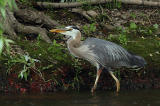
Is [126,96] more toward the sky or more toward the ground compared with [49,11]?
more toward the ground

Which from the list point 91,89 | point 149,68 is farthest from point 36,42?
point 149,68

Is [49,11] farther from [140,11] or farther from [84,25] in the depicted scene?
[140,11]

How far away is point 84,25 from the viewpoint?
36.9 feet

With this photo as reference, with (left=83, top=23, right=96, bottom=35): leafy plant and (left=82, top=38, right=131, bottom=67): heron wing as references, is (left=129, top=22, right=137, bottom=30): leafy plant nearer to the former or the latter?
(left=83, top=23, right=96, bottom=35): leafy plant

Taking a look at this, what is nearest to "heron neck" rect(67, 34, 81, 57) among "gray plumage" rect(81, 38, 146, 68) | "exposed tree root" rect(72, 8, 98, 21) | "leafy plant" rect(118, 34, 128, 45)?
"gray plumage" rect(81, 38, 146, 68)

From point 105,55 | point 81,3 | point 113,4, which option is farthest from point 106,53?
point 113,4

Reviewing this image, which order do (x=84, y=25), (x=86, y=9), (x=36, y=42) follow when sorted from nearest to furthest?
(x=36, y=42) → (x=84, y=25) → (x=86, y=9)

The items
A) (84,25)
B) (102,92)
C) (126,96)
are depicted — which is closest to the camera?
(126,96)

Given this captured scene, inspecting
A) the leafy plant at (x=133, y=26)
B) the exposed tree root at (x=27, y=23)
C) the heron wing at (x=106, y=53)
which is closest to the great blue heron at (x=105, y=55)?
the heron wing at (x=106, y=53)

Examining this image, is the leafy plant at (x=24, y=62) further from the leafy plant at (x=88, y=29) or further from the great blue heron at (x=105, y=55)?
the leafy plant at (x=88, y=29)

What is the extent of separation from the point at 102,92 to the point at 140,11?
502cm

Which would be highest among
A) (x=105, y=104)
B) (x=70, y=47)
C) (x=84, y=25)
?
(x=84, y=25)

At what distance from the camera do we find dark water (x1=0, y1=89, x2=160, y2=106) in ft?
22.9

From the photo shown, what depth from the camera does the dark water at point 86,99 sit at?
698 cm
